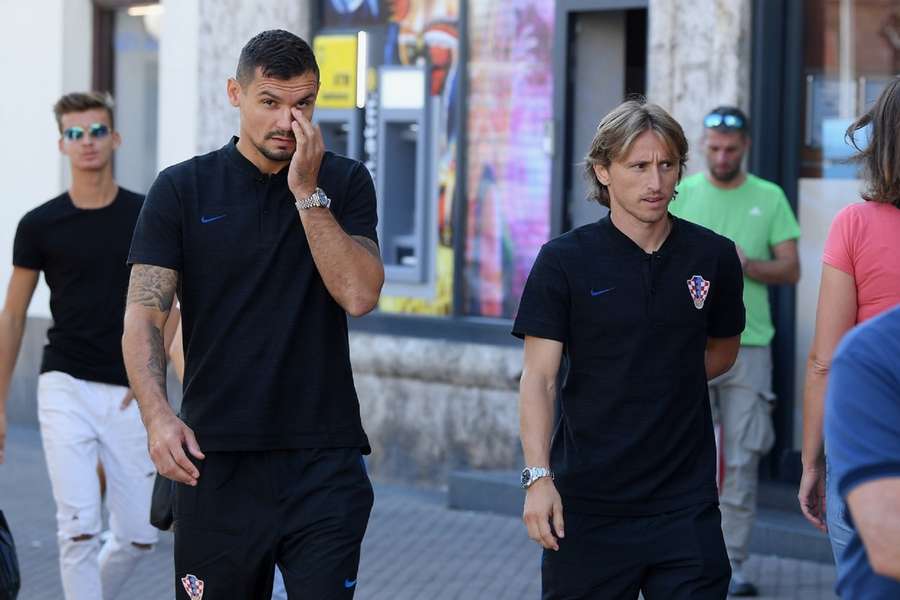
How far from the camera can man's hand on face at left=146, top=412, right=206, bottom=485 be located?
4.01m

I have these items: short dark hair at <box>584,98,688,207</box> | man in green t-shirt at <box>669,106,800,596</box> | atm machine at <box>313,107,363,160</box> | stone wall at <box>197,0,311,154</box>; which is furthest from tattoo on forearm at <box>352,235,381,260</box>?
stone wall at <box>197,0,311,154</box>

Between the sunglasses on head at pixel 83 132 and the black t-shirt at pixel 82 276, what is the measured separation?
34 cm

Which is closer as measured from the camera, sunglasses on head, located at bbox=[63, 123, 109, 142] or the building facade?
sunglasses on head, located at bbox=[63, 123, 109, 142]

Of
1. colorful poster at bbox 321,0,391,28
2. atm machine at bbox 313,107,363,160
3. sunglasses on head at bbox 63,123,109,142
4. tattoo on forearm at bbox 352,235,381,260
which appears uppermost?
colorful poster at bbox 321,0,391,28

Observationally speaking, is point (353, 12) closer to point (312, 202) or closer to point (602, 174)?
point (602, 174)

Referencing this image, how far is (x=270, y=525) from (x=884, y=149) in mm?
1753

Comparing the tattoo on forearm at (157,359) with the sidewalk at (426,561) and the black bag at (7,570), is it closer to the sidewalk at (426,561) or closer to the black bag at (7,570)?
the black bag at (7,570)

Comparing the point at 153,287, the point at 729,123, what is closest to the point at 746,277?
the point at 729,123

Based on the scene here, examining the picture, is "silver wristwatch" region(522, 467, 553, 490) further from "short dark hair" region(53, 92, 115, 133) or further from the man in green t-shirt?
"short dark hair" region(53, 92, 115, 133)

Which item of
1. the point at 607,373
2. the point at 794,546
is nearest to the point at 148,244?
the point at 607,373

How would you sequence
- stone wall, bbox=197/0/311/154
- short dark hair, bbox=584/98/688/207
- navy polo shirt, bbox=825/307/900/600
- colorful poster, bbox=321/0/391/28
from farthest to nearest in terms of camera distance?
1. stone wall, bbox=197/0/311/154
2. colorful poster, bbox=321/0/391/28
3. short dark hair, bbox=584/98/688/207
4. navy polo shirt, bbox=825/307/900/600

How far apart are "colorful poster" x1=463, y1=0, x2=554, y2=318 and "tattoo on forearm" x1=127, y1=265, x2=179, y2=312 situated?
552 cm

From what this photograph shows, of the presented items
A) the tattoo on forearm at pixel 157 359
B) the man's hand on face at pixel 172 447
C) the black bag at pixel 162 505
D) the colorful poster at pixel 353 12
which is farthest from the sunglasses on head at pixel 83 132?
the colorful poster at pixel 353 12

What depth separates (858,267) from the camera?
4.18m
